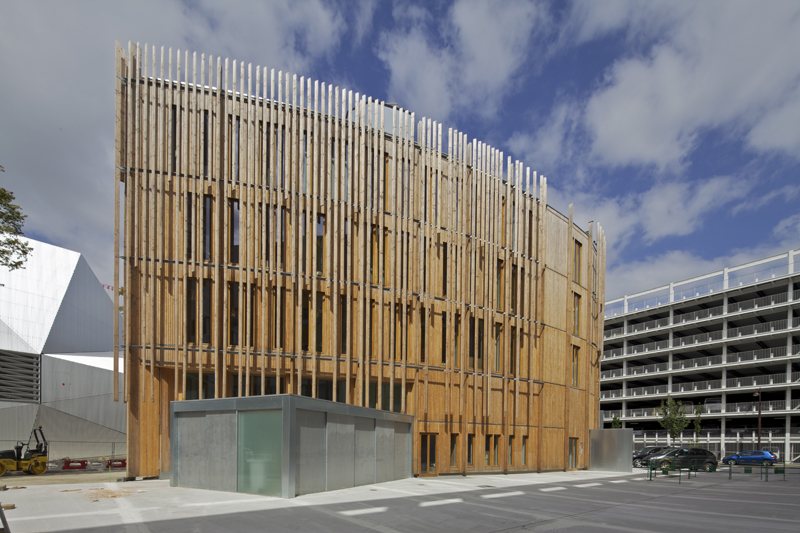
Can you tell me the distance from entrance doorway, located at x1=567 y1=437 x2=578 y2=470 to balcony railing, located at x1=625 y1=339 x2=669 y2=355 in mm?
47558

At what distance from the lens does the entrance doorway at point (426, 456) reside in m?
24.5

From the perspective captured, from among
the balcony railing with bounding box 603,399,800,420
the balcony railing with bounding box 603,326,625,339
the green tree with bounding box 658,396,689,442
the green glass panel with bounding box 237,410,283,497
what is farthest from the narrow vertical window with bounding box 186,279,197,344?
the balcony railing with bounding box 603,326,625,339

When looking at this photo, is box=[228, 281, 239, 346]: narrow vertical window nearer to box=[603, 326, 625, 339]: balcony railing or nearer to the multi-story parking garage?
the multi-story parking garage

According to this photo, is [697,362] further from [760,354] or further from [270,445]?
[270,445]

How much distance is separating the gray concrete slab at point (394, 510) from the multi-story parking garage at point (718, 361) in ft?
156

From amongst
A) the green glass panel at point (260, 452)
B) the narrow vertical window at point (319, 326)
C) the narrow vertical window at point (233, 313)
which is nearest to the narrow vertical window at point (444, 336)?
the narrow vertical window at point (319, 326)

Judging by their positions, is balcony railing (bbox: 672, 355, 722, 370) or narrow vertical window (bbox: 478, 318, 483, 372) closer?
narrow vertical window (bbox: 478, 318, 483, 372)

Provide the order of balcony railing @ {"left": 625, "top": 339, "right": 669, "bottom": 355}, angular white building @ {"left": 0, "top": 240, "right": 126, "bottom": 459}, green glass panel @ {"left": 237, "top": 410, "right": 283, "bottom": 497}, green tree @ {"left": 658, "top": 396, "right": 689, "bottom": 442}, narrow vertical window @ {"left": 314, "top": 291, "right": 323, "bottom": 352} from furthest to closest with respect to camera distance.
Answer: balcony railing @ {"left": 625, "top": 339, "right": 669, "bottom": 355}, green tree @ {"left": 658, "top": 396, "right": 689, "bottom": 442}, angular white building @ {"left": 0, "top": 240, "right": 126, "bottom": 459}, narrow vertical window @ {"left": 314, "top": 291, "right": 323, "bottom": 352}, green glass panel @ {"left": 237, "top": 410, "right": 283, "bottom": 497}

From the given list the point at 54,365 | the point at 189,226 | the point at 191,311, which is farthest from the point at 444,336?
the point at 54,365

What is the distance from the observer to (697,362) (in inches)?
2820

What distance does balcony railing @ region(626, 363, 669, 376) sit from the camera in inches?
2928

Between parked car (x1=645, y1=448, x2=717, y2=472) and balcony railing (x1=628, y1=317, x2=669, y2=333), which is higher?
balcony railing (x1=628, y1=317, x2=669, y2=333)

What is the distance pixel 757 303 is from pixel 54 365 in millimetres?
68611

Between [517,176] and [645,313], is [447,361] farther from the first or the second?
[645,313]
